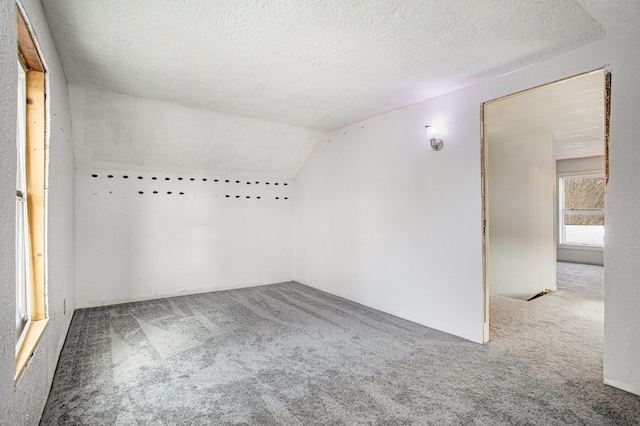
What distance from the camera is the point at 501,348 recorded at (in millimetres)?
2725

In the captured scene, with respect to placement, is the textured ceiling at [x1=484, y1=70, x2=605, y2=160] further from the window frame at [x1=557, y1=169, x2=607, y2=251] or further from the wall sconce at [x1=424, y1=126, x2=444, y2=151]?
the window frame at [x1=557, y1=169, x2=607, y2=251]

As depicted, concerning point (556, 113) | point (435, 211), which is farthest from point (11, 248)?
point (556, 113)

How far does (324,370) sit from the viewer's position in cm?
236

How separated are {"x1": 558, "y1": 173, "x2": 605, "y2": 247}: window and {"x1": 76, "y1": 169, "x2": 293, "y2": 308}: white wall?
20.7 ft

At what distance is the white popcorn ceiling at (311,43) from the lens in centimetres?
182

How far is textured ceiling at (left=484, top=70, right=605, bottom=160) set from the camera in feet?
9.46

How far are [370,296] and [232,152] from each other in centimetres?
269

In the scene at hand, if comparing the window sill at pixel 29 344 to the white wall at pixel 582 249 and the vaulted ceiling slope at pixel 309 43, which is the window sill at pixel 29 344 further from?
the white wall at pixel 582 249

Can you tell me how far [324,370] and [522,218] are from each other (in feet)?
13.3

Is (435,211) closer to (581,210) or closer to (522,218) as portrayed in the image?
(522,218)

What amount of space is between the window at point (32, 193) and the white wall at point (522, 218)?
519cm

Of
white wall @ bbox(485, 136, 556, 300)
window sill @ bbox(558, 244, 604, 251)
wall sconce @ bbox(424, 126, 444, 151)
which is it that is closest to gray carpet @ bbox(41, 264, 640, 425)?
white wall @ bbox(485, 136, 556, 300)

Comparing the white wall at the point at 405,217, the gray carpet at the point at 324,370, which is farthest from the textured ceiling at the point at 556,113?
the gray carpet at the point at 324,370

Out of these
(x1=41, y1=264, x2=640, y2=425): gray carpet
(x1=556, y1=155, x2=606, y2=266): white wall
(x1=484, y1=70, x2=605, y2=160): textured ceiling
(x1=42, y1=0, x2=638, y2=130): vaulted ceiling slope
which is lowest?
(x1=41, y1=264, x2=640, y2=425): gray carpet
